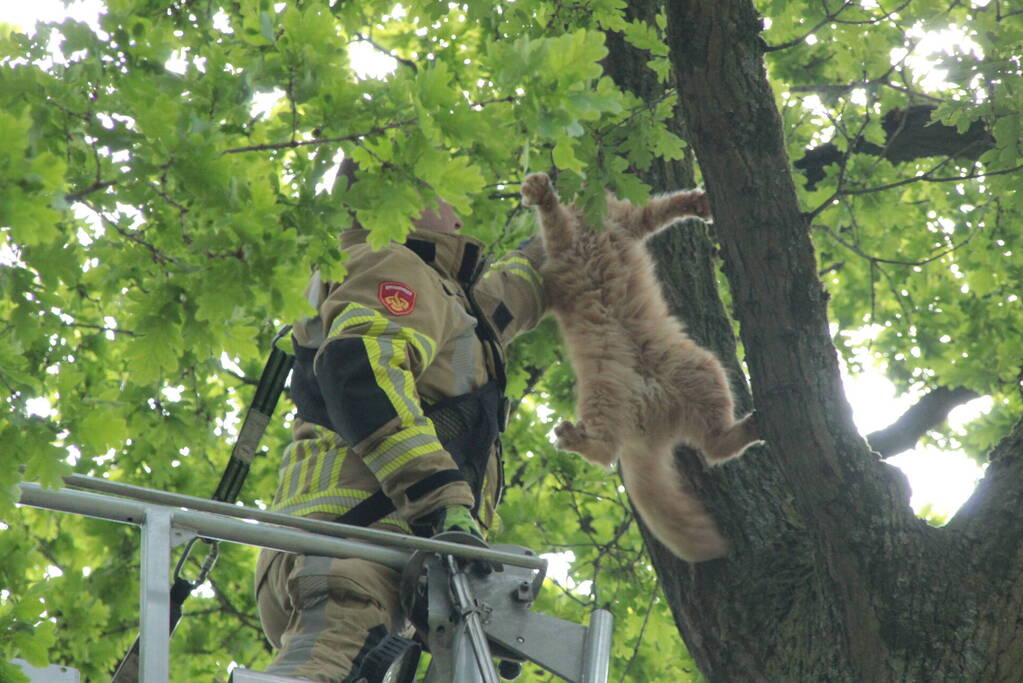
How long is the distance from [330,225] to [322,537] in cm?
77


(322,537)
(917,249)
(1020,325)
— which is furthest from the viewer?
(917,249)

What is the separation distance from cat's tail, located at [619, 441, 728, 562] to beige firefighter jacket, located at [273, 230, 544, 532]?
1.50 feet

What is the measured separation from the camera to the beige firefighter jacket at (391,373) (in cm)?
356

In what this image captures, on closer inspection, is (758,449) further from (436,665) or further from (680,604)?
(436,665)

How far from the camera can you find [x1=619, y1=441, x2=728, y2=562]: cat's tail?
3961 millimetres

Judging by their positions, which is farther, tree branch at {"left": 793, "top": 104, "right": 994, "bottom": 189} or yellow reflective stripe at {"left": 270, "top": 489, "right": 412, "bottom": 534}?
tree branch at {"left": 793, "top": 104, "right": 994, "bottom": 189}

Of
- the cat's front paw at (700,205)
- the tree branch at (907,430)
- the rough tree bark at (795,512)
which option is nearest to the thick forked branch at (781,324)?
the rough tree bark at (795,512)

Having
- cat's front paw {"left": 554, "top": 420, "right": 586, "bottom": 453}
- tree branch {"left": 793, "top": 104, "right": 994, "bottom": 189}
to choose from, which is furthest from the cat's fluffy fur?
tree branch {"left": 793, "top": 104, "right": 994, "bottom": 189}

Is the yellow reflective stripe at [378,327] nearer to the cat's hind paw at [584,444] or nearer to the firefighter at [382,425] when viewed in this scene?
the firefighter at [382,425]

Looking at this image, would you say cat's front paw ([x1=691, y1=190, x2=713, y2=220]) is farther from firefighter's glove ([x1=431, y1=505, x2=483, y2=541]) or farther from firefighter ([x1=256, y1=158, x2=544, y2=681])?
firefighter's glove ([x1=431, y1=505, x2=483, y2=541])

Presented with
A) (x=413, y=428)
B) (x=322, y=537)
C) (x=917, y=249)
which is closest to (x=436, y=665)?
(x=322, y=537)

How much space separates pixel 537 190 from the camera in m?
4.43

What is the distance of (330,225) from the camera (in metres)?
3.26

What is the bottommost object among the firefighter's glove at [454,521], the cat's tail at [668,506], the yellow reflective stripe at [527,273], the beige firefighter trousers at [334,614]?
the beige firefighter trousers at [334,614]
